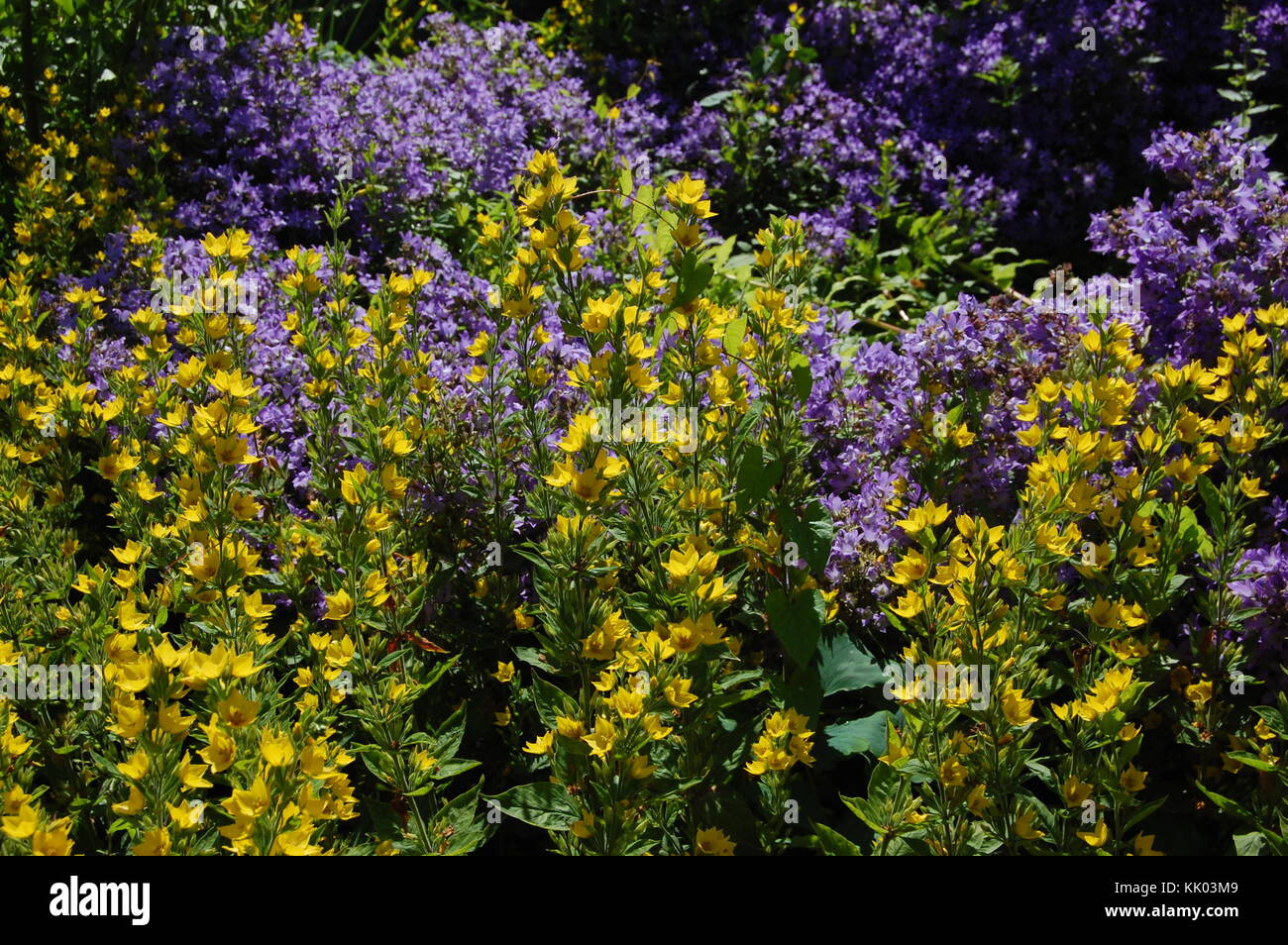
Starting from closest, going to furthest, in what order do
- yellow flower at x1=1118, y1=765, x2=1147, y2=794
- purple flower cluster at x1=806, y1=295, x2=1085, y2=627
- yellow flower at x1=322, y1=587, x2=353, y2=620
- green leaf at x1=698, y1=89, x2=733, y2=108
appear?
1. yellow flower at x1=1118, y1=765, x2=1147, y2=794
2. yellow flower at x1=322, y1=587, x2=353, y2=620
3. purple flower cluster at x1=806, y1=295, x2=1085, y2=627
4. green leaf at x1=698, y1=89, x2=733, y2=108

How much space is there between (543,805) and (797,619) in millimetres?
648

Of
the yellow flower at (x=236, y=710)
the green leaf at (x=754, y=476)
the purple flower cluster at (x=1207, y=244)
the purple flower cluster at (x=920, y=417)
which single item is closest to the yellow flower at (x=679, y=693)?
the green leaf at (x=754, y=476)

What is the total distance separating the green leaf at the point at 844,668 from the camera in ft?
7.72

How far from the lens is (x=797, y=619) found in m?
2.20

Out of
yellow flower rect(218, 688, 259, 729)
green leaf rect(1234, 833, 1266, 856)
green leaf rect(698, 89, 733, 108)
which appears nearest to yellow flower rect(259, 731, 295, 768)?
yellow flower rect(218, 688, 259, 729)

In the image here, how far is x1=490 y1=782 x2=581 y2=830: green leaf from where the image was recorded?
189 cm

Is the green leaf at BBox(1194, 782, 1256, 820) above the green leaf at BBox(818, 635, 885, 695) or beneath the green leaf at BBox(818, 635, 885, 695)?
beneath

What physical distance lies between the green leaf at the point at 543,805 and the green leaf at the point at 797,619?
1.84 ft

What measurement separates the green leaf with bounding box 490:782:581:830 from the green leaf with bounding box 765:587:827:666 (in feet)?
1.84

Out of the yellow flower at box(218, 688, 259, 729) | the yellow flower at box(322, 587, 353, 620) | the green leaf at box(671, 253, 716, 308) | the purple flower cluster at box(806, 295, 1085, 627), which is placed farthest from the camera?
the purple flower cluster at box(806, 295, 1085, 627)

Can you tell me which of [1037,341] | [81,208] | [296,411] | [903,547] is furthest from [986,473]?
[81,208]

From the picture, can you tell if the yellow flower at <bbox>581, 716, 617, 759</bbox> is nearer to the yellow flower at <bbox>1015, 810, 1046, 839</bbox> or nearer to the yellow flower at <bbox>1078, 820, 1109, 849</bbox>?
the yellow flower at <bbox>1015, 810, 1046, 839</bbox>

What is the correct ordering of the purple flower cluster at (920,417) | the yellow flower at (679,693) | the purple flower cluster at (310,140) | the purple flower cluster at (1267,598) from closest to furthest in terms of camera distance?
1. the yellow flower at (679,693)
2. the purple flower cluster at (1267,598)
3. the purple flower cluster at (920,417)
4. the purple flower cluster at (310,140)

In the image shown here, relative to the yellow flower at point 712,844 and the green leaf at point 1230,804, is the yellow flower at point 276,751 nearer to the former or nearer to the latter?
the yellow flower at point 712,844
